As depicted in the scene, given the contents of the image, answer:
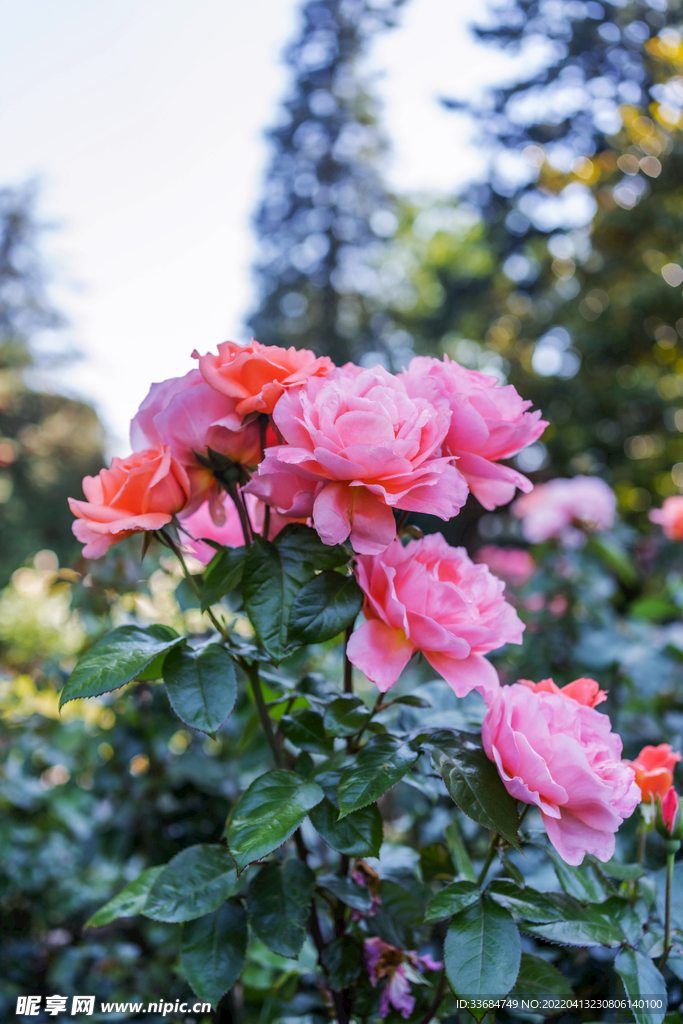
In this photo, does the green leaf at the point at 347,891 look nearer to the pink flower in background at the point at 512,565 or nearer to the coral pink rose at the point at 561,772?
the coral pink rose at the point at 561,772

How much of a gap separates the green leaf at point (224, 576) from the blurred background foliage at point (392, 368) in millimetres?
204

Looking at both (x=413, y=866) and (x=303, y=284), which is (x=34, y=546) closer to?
(x=303, y=284)

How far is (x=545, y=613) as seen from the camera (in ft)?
6.42

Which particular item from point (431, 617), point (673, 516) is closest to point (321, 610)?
point (431, 617)

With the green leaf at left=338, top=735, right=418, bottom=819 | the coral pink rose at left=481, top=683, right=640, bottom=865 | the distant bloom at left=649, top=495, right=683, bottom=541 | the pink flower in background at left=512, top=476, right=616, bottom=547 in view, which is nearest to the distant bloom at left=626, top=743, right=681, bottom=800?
the coral pink rose at left=481, top=683, right=640, bottom=865

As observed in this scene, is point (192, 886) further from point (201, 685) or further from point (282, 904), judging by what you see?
point (201, 685)

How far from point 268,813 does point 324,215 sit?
38.3 feet

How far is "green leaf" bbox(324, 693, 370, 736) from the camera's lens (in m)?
0.58

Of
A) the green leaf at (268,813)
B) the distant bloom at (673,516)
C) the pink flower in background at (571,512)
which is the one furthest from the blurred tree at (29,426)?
the green leaf at (268,813)

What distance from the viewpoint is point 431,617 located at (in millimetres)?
525

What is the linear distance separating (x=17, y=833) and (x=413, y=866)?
1094 mm

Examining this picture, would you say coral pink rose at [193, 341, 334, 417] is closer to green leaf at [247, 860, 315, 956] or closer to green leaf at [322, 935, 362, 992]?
green leaf at [247, 860, 315, 956]

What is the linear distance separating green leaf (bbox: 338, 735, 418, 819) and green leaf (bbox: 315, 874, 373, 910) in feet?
0.49

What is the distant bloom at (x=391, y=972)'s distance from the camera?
63cm
